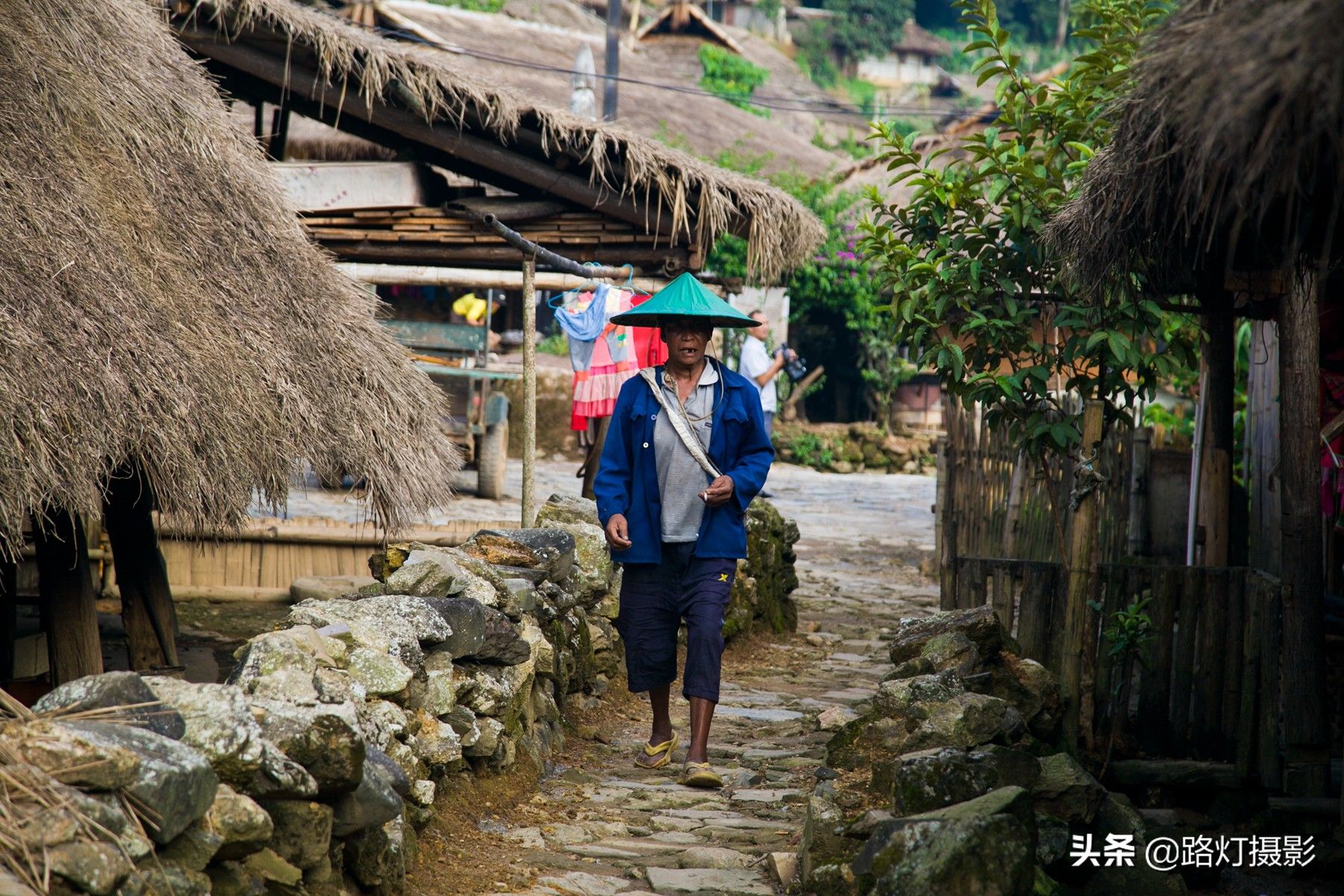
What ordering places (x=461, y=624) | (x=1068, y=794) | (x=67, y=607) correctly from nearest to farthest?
(x=1068, y=794), (x=461, y=624), (x=67, y=607)

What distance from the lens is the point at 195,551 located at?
9219 millimetres

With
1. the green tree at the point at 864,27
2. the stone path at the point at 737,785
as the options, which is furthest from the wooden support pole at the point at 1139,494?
the green tree at the point at 864,27

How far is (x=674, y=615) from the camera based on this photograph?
209 inches

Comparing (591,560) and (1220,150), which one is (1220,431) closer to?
(1220,150)

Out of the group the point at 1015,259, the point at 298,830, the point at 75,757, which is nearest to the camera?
the point at 75,757

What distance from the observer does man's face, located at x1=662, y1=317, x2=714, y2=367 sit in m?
5.24

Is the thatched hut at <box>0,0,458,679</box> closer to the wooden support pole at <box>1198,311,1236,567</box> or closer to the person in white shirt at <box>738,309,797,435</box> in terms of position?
the wooden support pole at <box>1198,311,1236,567</box>

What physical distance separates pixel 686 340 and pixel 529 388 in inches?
70.6

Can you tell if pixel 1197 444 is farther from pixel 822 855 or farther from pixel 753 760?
pixel 822 855

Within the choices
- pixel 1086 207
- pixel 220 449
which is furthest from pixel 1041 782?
pixel 220 449

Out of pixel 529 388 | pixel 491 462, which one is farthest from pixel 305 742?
pixel 491 462

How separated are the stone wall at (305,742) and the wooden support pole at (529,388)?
0.96 meters

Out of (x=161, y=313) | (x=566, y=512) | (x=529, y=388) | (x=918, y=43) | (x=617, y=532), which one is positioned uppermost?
(x=918, y=43)

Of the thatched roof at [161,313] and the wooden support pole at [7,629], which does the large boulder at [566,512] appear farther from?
the wooden support pole at [7,629]
